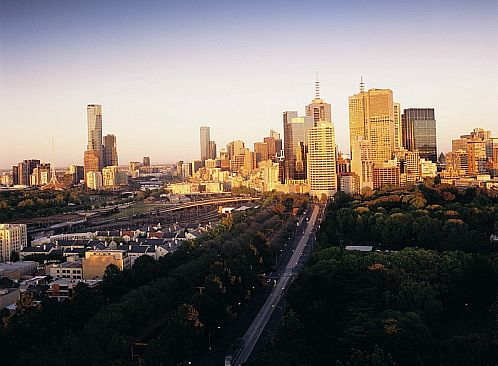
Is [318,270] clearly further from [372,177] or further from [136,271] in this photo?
[372,177]

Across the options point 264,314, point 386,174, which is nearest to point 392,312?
point 264,314

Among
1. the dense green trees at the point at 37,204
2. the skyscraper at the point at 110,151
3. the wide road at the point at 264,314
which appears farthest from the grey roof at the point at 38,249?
the skyscraper at the point at 110,151

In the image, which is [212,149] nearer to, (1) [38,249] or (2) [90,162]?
(2) [90,162]

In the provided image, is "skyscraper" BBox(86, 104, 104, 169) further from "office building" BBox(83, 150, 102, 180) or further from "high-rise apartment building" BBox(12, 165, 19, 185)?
"high-rise apartment building" BBox(12, 165, 19, 185)

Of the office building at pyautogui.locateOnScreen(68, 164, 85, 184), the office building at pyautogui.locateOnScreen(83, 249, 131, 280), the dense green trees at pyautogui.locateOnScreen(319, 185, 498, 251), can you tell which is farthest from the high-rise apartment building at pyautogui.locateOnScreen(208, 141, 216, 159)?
the office building at pyautogui.locateOnScreen(83, 249, 131, 280)

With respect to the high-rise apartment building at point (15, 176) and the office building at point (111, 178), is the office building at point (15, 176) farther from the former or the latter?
the office building at point (111, 178)
